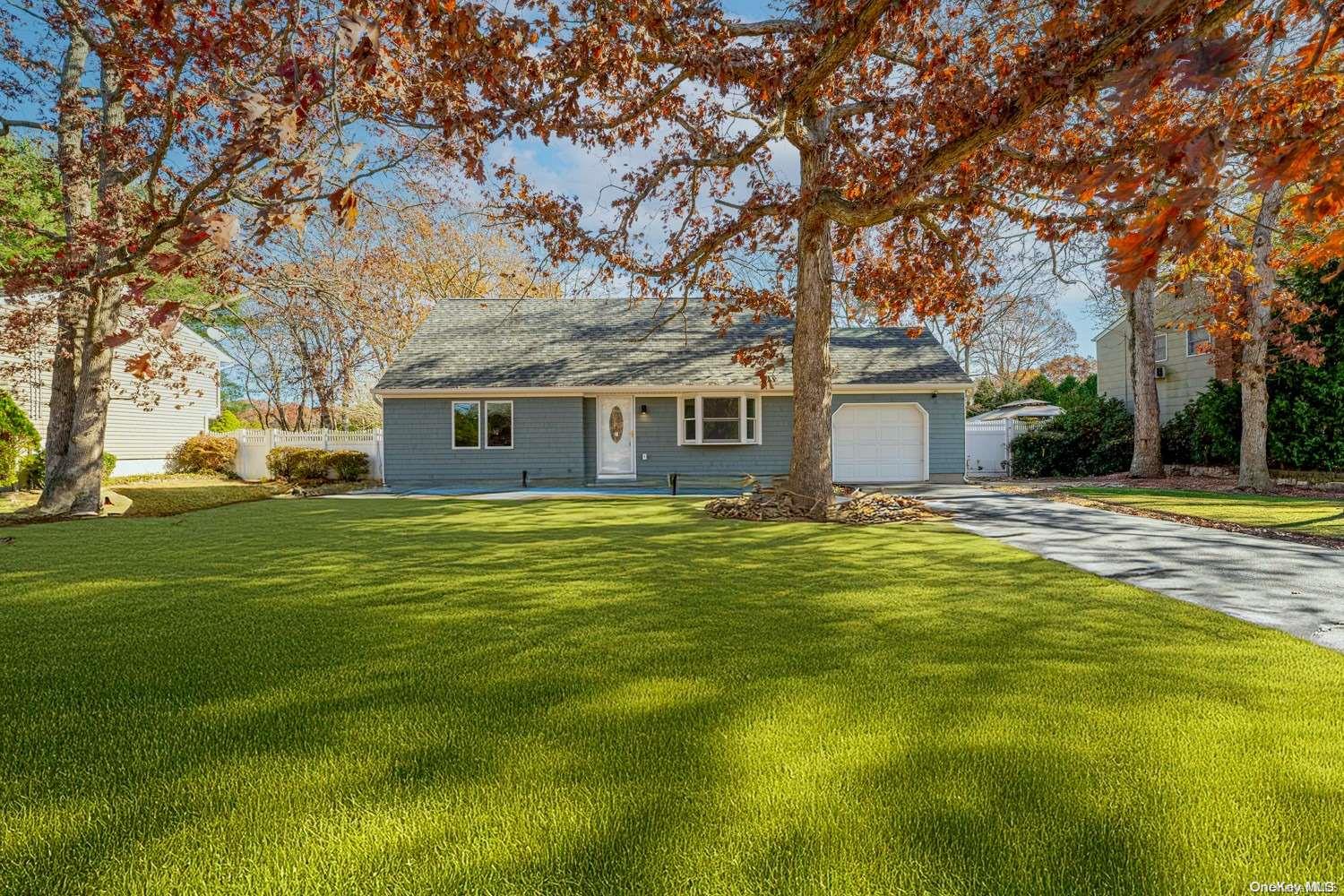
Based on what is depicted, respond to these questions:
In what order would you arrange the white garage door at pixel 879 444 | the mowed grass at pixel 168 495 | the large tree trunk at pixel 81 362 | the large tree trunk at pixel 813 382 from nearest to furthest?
1. the large tree trunk at pixel 81 362
2. the large tree trunk at pixel 813 382
3. the mowed grass at pixel 168 495
4. the white garage door at pixel 879 444

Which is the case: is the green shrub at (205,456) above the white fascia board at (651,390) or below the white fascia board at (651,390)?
below

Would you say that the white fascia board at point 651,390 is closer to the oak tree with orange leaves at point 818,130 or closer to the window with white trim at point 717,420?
the window with white trim at point 717,420

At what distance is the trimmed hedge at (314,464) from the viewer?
639 inches

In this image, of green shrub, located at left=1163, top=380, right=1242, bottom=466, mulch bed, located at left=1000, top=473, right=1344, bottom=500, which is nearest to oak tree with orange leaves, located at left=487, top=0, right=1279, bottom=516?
mulch bed, located at left=1000, top=473, right=1344, bottom=500

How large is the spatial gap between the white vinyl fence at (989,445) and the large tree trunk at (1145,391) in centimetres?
409

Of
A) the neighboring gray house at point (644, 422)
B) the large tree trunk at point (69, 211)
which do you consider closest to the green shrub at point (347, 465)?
the neighboring gray house at point (644, 422)

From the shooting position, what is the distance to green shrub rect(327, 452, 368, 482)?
54.1ft

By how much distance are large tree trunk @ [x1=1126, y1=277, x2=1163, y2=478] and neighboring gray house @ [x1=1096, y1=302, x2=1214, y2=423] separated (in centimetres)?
58

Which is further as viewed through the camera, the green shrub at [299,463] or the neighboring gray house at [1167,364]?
the neighboring gray house at [1167,364]

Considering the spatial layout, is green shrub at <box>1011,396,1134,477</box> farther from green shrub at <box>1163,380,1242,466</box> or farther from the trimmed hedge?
the trimmed hedge

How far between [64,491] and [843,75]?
42.7 feet

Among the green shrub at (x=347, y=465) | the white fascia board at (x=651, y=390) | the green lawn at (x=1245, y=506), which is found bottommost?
the green lawn at (x=1245, y=506)

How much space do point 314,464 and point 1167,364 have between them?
79.6 feet

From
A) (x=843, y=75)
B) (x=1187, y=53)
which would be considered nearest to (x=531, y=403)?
(x=843, y=75)
